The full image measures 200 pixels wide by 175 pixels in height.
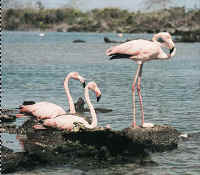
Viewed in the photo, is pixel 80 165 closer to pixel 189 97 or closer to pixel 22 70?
pixel 189 97

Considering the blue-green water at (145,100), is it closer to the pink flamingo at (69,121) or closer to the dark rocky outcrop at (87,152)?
the dark rocky outcrop at (87,152)

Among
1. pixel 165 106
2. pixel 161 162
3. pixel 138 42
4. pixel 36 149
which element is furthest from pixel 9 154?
pixel 165 106

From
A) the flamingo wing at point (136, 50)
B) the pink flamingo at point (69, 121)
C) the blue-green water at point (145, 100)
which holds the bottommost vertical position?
the blue-green water at point (145, 100)

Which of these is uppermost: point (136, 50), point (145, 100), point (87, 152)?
point (136, 50)

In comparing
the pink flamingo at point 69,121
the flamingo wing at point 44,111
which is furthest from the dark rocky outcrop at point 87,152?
the flamingo wing at point 44,111

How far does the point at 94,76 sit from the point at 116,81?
168 inches

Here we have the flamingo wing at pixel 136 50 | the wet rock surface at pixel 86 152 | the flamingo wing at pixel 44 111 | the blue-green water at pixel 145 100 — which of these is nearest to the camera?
the wet rock surface at pixel 86 152

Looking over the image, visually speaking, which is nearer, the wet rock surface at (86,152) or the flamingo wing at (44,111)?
the wet rock surface at (86,152)

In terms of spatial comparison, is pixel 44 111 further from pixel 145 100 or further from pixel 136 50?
pixel 145 100

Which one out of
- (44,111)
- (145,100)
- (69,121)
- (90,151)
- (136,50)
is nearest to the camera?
(90,151)

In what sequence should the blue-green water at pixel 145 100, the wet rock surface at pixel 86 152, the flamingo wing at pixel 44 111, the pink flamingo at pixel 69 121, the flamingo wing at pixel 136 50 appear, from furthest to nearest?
1. the flamingo wing at pixel 44 111
2. the flamingo wing at pixel 136 50
3. the pink flamingo at pixel 69 121
4. the blue-green water at pixel 145 100
5. the wet rock surface at pixel 86 152

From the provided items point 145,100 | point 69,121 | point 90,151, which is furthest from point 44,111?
point 145,100

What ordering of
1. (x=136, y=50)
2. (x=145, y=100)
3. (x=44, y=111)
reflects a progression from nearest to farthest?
1. (x=136, y=50)
2. (x=44, y=111)
3. (x=145, y=100)

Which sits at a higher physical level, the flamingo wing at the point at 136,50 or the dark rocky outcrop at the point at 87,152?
the flamingo wing at the point at 136,50
